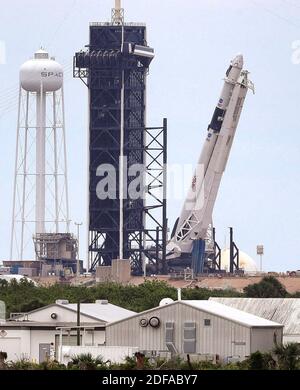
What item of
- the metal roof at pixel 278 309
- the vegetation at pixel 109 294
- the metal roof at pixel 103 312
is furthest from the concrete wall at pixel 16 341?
the vegetation at pixel 109 294

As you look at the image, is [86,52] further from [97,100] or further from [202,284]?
[202,284]

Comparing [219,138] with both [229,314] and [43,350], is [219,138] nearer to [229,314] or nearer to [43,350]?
[43,350]

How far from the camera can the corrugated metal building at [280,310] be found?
7356cm

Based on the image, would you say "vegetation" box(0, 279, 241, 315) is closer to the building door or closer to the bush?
the bush

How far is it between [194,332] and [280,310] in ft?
48.5

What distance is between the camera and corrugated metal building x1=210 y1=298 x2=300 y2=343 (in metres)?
73.6

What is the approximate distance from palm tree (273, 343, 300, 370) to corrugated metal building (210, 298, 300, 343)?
19.1 metres

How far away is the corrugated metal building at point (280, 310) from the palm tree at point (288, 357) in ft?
62.6

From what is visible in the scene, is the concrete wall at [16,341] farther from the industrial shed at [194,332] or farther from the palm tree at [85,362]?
the palm tree at [85,362]

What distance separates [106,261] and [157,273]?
5.52m

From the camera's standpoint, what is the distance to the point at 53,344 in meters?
71.1
